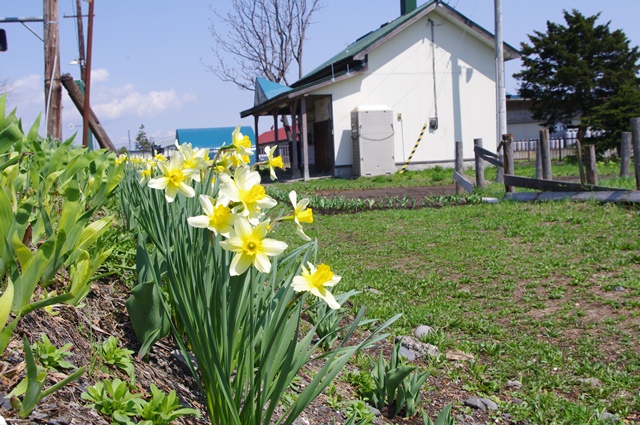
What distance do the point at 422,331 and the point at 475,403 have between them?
3.63 ft

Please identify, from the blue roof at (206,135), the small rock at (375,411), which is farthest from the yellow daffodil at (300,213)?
the blue roof at (206,135)

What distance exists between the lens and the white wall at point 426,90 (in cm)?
2342

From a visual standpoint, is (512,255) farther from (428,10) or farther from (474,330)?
(428,10)

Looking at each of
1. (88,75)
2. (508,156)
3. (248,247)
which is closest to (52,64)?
(88,75)

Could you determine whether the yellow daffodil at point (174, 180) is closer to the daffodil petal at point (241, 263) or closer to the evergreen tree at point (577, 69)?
the daffodil petal at point (241, 263)

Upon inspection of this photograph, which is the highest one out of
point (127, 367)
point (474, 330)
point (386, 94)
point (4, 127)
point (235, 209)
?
point (386, 94)

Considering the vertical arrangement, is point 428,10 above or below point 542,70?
above

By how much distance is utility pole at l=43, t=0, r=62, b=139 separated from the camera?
11.6 m

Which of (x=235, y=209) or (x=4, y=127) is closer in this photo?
(x=235, y=209)

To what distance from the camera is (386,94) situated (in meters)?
23.7

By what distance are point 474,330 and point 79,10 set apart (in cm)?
2197

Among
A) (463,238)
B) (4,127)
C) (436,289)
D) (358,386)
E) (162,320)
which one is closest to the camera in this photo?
(162,320)

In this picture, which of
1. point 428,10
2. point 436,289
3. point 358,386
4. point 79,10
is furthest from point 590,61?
point 358,386

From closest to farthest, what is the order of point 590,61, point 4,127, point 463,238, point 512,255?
point 4,127 → point 512,255 → point 463,238 → point 590,61
